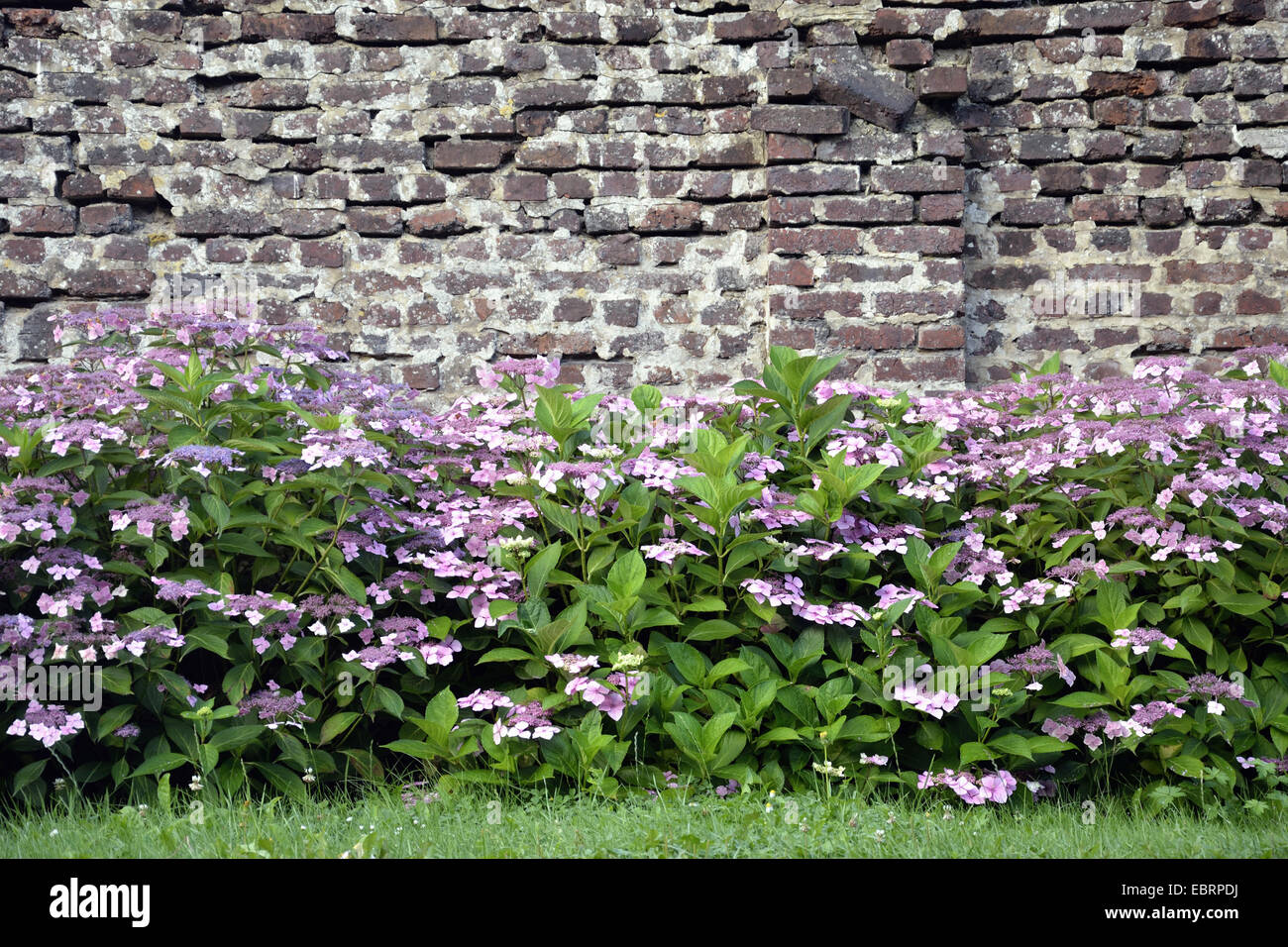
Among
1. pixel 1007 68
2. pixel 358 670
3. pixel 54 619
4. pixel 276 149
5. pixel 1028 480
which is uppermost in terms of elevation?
pixel 1007 68

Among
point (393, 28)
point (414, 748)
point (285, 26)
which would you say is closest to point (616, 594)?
point (414, 748)

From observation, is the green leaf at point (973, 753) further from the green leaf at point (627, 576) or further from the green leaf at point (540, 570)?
the green leaf at point (540, 570)

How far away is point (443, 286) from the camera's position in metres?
4.24

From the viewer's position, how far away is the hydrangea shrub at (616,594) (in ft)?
8.27

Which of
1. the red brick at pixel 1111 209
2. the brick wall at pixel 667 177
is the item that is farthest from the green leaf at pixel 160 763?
the red brick at pixel 1111 209

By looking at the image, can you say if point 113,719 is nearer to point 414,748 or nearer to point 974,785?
point 414,748

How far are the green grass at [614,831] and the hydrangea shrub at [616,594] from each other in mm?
118

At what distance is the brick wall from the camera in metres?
4.11

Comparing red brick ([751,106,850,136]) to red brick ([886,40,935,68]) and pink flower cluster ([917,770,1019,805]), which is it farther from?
pink flower cluster ([917,770,1019,805])

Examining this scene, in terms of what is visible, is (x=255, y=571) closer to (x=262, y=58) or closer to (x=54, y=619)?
(x=54, y=619)

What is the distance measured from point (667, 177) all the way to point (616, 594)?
218cm

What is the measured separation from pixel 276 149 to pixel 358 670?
2537 millimetres

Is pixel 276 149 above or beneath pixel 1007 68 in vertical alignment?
beneath

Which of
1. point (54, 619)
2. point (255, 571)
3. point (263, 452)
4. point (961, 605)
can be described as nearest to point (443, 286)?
point (263, 452)
